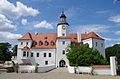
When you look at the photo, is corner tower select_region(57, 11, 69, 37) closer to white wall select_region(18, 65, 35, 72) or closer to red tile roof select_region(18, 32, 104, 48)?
red tile roof select_region(18, 32, 104, 48)

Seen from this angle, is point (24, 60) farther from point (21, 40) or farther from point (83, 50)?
point (83, 50)

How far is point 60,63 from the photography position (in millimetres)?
50625

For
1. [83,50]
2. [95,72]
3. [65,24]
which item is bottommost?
[95,72]

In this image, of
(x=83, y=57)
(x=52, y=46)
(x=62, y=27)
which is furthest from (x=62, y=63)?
(x=83, y=57)

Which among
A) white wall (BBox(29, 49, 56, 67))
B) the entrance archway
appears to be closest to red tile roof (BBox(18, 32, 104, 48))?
white wall (BBox(29, 49, 56, 67))

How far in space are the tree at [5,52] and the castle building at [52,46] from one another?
2699cm

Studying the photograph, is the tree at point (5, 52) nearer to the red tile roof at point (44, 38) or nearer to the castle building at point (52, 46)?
the red tile roof at point (44, 38)

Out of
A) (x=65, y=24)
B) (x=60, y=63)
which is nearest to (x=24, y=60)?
(x=60, y=63)

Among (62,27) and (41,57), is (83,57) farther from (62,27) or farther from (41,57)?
(62,27)

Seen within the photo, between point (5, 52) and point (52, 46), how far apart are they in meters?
36.1

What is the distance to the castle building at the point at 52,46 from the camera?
50531 mm

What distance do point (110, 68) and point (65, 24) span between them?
1065 inches

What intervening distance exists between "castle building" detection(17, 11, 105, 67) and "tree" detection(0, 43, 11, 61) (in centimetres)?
2699

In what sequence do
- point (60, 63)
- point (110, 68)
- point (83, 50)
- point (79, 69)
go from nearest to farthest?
point (110, 68) → point (79, 69) → point (83, 50) → point (60, 63)
